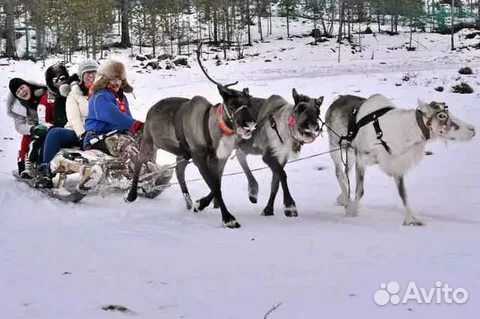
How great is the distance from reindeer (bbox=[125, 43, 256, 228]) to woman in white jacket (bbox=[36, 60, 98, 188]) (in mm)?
1209

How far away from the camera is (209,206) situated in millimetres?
6473

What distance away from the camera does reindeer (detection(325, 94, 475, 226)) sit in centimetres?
526

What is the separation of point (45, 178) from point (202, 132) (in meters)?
2.51

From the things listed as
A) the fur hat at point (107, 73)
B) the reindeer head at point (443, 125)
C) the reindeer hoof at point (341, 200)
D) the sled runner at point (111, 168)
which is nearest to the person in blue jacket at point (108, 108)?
the fur hat at point (107, 73)

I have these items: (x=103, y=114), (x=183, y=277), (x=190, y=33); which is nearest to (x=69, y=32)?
(x=190, y=33)

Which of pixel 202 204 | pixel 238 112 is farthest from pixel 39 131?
pixel 238 112

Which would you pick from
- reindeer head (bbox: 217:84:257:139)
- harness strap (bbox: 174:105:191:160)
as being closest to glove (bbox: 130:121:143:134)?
harness strap (bbox: 174:105:191:160)

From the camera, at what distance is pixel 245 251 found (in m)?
4.16

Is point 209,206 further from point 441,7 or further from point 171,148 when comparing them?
point 441,7

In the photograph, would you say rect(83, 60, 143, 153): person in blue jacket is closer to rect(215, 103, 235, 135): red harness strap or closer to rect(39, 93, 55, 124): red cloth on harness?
rect(39, 93, 55, 124): red cloth on harness

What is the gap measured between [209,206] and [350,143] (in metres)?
1.63

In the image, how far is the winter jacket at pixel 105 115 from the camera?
6805mm

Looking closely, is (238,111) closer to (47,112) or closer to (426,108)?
(426,108)

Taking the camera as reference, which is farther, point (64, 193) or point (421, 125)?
point (64, 193)
